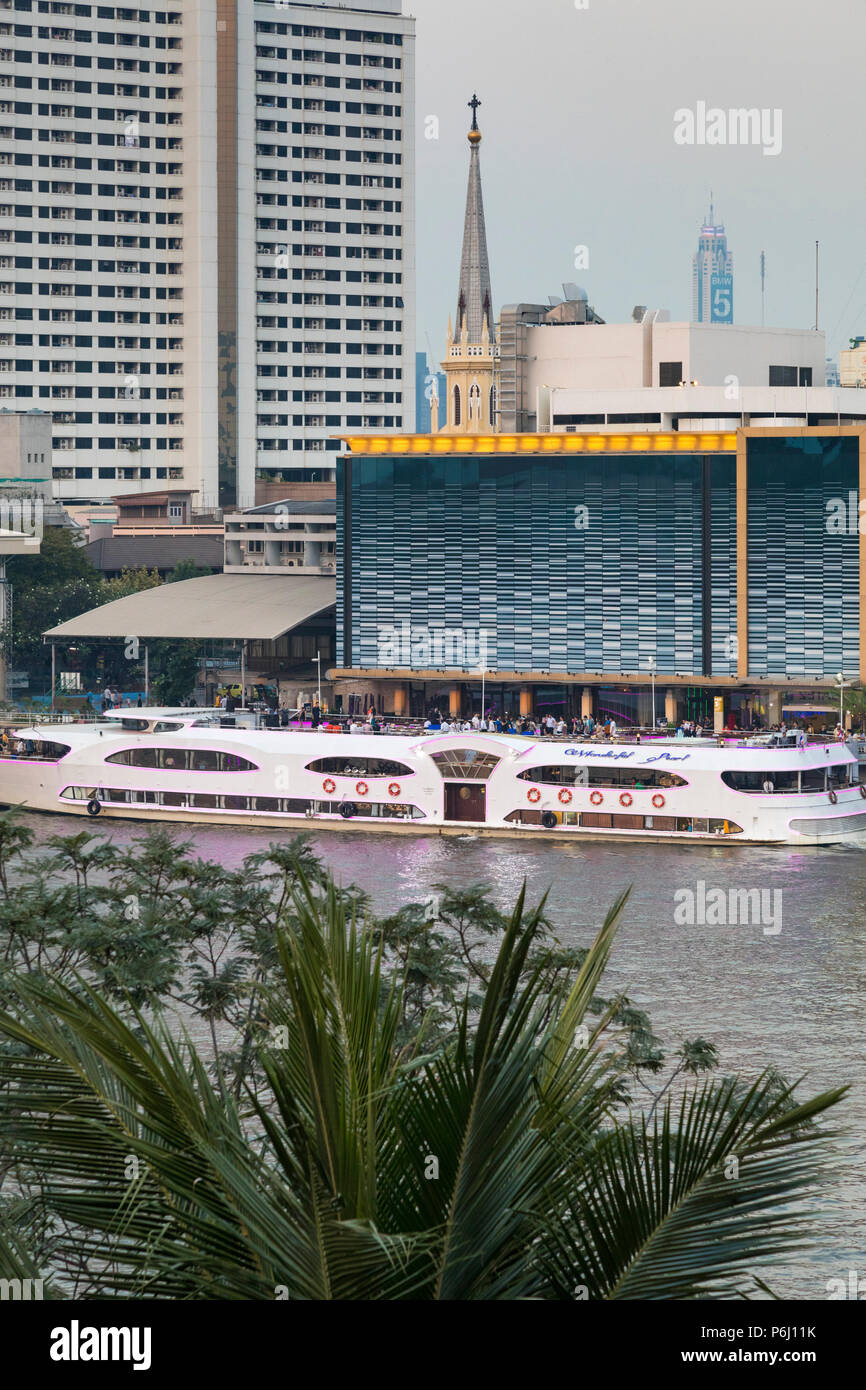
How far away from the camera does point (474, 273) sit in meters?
102

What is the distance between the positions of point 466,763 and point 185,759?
9.99 metres

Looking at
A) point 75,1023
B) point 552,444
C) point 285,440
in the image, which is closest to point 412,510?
point 552,444

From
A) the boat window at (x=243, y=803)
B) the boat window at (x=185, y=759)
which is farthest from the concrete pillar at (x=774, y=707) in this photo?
the boat window at (x=185, y=759)

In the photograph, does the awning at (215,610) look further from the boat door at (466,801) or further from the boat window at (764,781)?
the boat window at (764,781)

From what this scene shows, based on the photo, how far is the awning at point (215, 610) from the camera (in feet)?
332

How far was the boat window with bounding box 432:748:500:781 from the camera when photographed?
65.9 m

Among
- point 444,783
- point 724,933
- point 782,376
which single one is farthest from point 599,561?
point 724,933

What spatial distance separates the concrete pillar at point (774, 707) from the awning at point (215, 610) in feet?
78.2

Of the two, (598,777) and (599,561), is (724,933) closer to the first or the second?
(598,777)

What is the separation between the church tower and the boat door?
126 feet

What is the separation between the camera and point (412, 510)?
3654 inches

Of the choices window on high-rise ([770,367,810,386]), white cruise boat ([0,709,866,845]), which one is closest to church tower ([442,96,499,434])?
window on high-rise ([770,367,810,386])

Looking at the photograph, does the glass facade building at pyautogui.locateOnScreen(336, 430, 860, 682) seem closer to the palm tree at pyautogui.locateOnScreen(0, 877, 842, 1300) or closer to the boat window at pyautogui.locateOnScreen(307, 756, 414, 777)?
the boat window at pyautogui.locateOnScreen(307, 756, 414, 777)
